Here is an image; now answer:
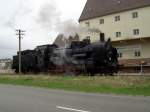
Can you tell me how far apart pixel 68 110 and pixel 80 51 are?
22.5 m

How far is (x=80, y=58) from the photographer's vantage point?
1368 inches

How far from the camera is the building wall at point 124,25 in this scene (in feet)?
187

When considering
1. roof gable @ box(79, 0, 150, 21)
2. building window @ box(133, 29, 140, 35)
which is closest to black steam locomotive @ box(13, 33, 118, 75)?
building window @ box(133, 29, 140, 35)

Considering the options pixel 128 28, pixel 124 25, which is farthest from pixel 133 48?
pixel 124 25

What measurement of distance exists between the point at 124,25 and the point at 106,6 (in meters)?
5.50

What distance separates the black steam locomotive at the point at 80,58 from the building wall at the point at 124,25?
21327mm

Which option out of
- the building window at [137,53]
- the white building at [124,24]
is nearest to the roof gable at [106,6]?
the white building at [124,24]

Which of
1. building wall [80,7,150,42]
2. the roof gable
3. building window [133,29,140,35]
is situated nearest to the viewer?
building wall [80,7,150,42]

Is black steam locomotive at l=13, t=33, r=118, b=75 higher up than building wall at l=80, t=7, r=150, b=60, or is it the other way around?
building wall at l=80, t=7, r=150, b=60

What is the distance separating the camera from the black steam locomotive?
33.5m

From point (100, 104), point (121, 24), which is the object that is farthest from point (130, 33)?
point (100, 104)

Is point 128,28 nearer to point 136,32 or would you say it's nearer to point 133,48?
point 136,32

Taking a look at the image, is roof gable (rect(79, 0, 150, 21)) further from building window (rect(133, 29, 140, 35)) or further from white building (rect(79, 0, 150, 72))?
building window (rect(133, 29, 140, 35))

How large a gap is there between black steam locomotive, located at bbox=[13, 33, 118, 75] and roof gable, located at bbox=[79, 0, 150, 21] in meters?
22.7
